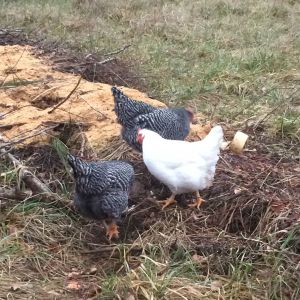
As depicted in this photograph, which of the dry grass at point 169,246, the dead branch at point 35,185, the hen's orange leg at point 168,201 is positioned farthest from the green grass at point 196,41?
the dead branch at point 35,185

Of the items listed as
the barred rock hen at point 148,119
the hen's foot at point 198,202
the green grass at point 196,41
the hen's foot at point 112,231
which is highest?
the barred rock hen at point 148,119

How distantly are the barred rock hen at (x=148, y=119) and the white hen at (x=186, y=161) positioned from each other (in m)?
0.53

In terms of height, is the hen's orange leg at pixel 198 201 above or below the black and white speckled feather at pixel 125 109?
below

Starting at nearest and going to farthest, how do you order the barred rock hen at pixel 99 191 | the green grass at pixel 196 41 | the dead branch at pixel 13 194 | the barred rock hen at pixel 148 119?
the barred rock hen at pixel 99 191 → the dead branch at pixel 13 194 → the barred rock hen at pixel 148 119 → the green grass at pixel 196 41

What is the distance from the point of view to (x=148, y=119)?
472 centimetres

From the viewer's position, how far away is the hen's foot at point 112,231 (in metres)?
3.99

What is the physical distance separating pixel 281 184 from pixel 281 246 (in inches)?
34.2

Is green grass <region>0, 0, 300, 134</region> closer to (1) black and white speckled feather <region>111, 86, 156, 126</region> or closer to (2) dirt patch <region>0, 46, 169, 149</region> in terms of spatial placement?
(2) dirt patch <region>0, 46, 169, 149</region>

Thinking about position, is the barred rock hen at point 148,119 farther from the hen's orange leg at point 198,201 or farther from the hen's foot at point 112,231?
the hen's foot at point 112,231

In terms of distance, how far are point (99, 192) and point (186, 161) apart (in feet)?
2.04

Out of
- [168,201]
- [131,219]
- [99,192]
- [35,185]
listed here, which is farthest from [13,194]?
[168,201]

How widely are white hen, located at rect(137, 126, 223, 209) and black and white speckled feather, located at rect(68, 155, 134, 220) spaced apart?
0.97 ft

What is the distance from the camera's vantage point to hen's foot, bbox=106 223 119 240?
3.99 meters

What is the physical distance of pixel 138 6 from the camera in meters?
11.4
